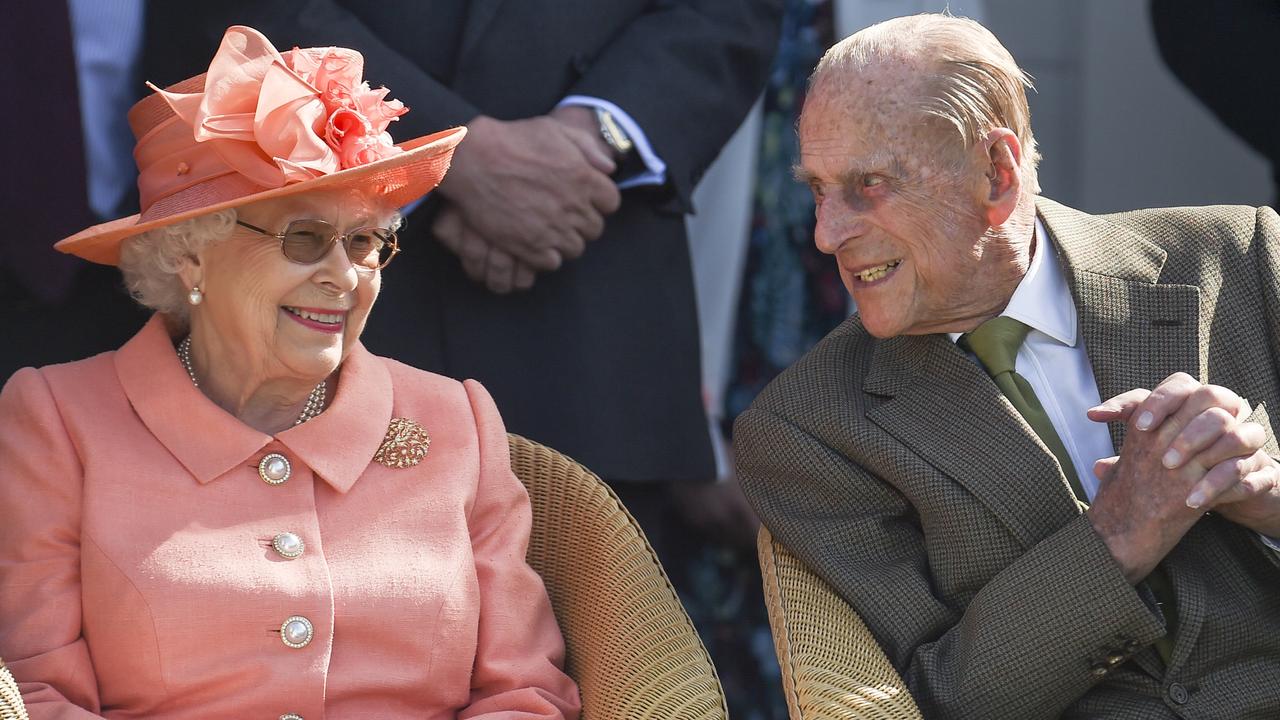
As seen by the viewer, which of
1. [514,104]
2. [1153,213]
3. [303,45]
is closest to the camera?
[1153,213]

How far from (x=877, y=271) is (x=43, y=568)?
163 cm

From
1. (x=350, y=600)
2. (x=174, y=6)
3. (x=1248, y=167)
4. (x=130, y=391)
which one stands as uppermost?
(x=174, y=6)

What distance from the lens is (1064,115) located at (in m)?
6.41

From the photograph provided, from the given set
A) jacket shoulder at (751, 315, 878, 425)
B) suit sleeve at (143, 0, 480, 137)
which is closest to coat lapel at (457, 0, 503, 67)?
suit sleeve at (143, 0, 480, 137)

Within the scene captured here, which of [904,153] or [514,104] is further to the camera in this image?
[514,104]

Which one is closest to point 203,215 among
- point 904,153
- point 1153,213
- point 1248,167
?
point 904,153

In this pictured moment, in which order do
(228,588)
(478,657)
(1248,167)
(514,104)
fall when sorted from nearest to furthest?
(228,588)
(478,657)
(514,104)
(1248,167)

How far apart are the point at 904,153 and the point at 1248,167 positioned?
3.58m

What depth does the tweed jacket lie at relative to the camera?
123 inches

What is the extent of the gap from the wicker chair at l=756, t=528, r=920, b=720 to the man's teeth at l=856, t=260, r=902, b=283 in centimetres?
56

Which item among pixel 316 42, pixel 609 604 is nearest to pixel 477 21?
pixel 316 42

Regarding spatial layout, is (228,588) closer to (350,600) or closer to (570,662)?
(350,600)

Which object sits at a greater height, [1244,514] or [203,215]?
[203,215]

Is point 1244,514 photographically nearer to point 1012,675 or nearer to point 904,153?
point 1012,675
